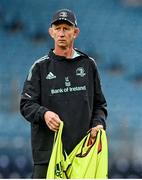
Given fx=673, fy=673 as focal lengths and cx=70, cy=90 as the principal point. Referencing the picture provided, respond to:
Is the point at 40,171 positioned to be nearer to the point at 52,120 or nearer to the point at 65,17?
the point at 52,120

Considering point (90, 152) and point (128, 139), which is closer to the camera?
point (90, 152)

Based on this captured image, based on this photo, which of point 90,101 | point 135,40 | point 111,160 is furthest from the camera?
point 135,40

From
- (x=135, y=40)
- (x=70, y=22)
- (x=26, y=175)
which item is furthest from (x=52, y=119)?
(x=135, y=40)

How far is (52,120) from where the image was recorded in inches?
113

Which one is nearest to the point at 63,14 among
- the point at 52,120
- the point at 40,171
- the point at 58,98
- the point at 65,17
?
the point at 65,17

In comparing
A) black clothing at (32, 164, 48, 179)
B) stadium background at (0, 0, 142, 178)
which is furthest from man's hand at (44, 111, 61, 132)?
stadium background at (0, 0, 142, 178)

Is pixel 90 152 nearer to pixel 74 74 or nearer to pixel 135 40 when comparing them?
pixel 74 74

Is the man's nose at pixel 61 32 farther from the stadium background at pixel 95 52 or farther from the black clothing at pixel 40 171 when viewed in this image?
the stadium background at pixel 95 52

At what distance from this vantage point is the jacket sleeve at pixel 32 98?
2959 millimetres

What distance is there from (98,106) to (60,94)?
242 mm

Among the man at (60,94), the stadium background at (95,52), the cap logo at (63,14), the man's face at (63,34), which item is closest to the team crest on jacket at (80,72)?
the man at (60,94)

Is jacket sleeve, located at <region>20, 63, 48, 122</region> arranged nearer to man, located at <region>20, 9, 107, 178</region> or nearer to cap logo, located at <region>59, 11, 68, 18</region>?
man, located at <region>20, 9, 107, 178</region>

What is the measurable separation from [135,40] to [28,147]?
2.60m

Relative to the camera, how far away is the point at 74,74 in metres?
3.05
